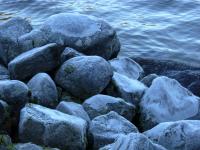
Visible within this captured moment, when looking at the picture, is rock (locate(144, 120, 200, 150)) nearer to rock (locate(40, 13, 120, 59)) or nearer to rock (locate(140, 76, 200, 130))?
rock (locate(140, 76, 200, 130))

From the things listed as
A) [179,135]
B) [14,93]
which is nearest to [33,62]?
[14,93]

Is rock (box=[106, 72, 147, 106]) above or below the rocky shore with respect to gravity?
below

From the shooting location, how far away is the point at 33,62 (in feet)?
27.3

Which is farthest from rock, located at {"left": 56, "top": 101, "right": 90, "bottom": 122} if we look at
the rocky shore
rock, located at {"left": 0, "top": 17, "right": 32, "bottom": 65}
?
rock, located at {"left": 0, "top": 17, "right": 32, "bottom": 65}

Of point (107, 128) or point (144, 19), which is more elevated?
point (107, 128)

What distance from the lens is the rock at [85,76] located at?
27.1 feet

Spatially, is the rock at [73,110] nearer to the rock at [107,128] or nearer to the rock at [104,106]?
the rock at [104,106]

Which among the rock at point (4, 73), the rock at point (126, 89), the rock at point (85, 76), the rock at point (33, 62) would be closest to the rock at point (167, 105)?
the rock at point (126, 89)

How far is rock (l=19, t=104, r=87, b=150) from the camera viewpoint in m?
6.46

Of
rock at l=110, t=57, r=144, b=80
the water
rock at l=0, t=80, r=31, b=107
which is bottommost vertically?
the water

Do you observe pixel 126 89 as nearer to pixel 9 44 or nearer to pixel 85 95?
pixel 85 95

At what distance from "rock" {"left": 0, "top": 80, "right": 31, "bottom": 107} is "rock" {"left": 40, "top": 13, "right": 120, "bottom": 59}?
2.50m

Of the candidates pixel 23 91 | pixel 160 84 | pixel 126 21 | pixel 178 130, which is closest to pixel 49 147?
pixel 23 91

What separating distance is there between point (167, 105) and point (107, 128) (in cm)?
138
